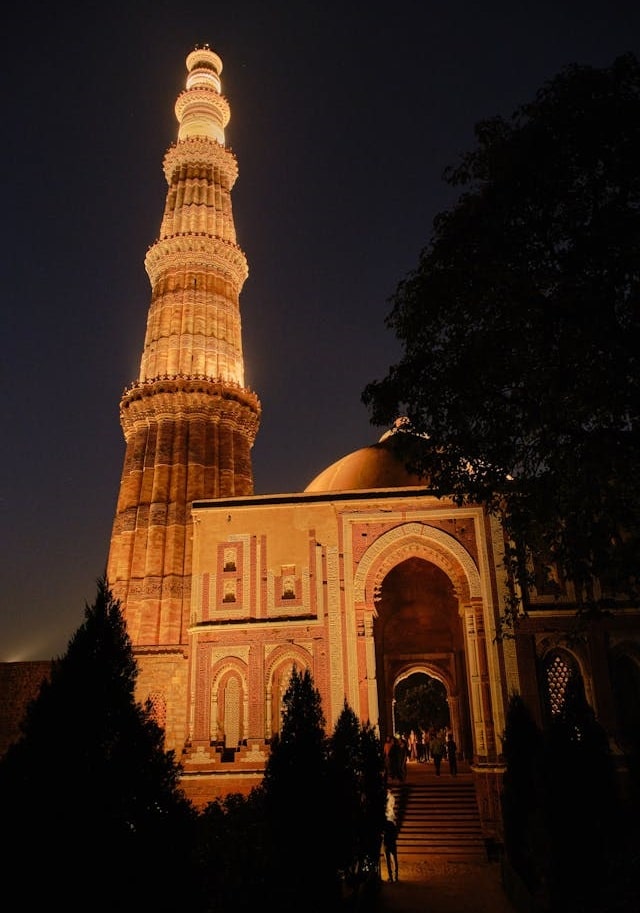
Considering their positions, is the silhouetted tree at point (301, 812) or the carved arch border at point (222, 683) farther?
the carved arch border at point (222, 683)

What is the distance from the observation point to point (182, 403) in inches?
1003

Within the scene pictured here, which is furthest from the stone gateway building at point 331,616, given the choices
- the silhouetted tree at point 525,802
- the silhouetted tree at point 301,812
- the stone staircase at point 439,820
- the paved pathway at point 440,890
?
the silhouetted tree at point 301,812

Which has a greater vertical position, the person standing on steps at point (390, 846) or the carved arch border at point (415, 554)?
the carved arch border at point (415, 554)

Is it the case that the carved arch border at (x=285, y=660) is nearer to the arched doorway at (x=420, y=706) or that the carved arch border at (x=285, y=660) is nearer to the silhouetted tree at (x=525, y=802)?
the silhouetted tree at (x=525, y=802)

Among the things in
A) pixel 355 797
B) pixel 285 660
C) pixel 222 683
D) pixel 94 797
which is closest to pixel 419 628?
pixel 285 660

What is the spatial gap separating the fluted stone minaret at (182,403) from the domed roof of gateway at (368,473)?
4.13 m

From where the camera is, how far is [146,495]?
24344mm

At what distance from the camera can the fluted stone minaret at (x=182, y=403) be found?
75.2 ft

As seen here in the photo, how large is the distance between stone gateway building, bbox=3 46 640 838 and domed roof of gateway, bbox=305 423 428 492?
0.23ft

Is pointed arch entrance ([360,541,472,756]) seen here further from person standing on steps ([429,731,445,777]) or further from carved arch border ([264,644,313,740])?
carved arch border ([264,644,313,740])

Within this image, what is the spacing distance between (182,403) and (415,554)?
10827 millimetres

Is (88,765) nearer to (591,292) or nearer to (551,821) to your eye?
(551,821)

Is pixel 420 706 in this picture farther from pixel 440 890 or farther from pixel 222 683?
pixel 440 890

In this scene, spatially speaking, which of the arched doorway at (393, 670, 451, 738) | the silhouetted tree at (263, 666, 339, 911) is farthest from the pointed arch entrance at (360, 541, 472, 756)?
the arched doorway at (393, 670, 451, 738)
